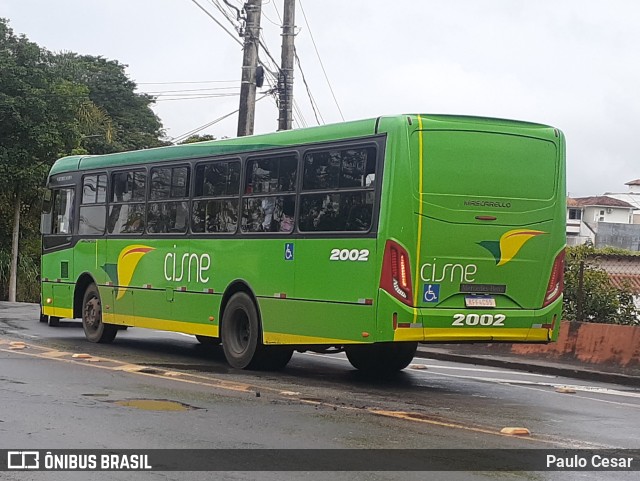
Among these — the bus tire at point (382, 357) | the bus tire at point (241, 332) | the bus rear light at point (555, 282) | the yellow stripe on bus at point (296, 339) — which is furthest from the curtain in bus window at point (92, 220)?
the bus rear light at point (555, 282)

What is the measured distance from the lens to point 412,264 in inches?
496

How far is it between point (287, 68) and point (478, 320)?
16192mm

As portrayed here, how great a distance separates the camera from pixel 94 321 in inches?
744

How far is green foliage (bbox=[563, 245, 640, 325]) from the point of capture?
18984mm

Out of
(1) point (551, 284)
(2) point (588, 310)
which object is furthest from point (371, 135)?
(2) point (588, 310)

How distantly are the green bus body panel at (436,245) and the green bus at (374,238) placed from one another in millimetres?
18

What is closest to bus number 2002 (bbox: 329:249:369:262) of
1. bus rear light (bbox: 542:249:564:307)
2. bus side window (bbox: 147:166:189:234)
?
bus rear light (bbox: 542:249:564:307)

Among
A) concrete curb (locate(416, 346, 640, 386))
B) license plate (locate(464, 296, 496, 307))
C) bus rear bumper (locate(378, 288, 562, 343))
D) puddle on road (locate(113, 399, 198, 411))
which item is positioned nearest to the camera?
puddle on road (locate(113, 399, 198, 411))

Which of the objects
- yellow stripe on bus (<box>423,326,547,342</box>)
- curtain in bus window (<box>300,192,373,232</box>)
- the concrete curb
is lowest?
the concrete curb

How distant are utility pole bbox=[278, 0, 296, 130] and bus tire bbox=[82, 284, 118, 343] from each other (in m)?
10.6

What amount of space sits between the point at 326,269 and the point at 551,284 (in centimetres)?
282

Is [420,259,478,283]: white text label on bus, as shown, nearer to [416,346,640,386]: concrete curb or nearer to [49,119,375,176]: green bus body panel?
[49,119,375,176]: green bus body panel

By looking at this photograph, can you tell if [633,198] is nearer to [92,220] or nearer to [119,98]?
[119,98]

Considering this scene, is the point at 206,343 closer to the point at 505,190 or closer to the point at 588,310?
the point at 588,310
